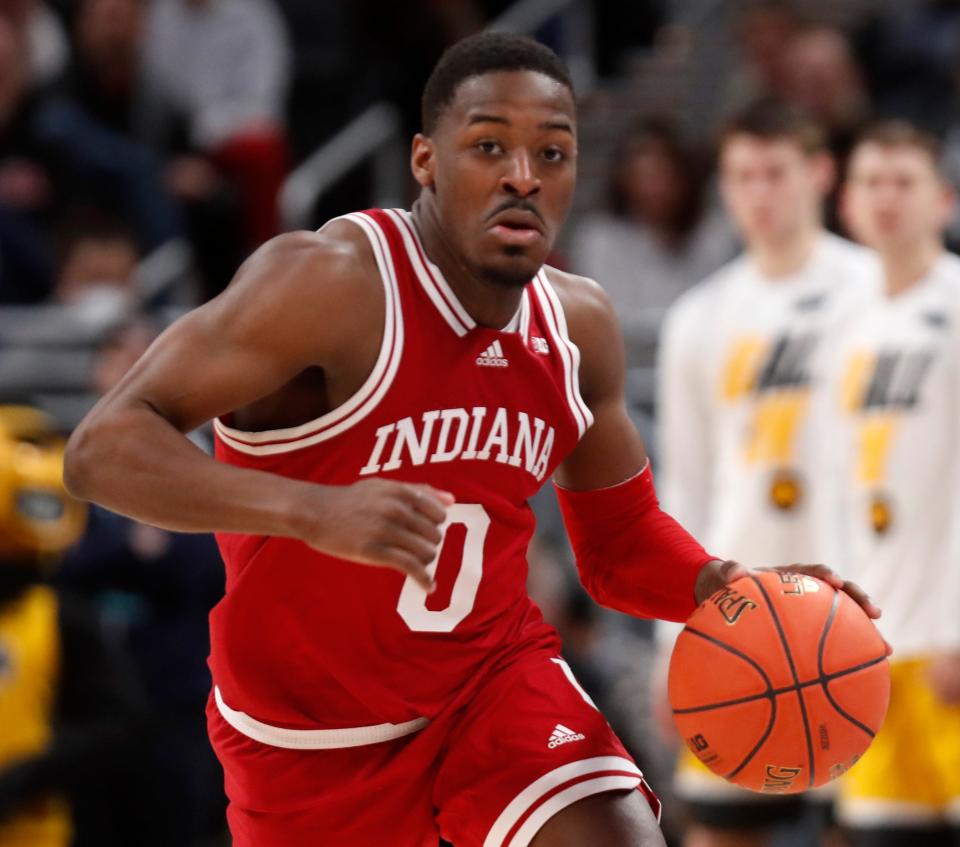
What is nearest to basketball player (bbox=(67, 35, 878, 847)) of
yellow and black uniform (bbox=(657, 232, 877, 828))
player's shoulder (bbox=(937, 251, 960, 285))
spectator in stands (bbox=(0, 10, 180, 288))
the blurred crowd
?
the blurred crowd

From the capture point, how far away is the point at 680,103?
11883 mm

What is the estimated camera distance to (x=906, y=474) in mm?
5918

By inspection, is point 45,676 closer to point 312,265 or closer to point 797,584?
point 312,265

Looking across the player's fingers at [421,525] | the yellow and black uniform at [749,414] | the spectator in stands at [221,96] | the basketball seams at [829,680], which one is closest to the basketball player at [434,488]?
the basketball seams at [829,680]

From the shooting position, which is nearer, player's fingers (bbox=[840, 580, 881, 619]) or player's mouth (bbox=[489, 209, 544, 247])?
player's mouth (bbox=[489, 209, 544, 247])

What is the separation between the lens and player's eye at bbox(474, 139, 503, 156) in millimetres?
3650

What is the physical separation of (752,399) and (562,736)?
2.89 m

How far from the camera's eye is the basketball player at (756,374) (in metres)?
6.32

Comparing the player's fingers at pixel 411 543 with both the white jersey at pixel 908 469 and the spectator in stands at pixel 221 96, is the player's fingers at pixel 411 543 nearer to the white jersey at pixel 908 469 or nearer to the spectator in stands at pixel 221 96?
the white jersey at pixel 908 469

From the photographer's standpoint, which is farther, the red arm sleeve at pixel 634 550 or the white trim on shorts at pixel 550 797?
the red arm sleeve at pixel 634 550

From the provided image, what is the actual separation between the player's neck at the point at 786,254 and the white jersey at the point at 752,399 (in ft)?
0.09

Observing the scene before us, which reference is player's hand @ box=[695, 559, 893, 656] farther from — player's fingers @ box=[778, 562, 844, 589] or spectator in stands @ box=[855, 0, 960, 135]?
spectator in stands @ box=[855, 0, 960, 135]

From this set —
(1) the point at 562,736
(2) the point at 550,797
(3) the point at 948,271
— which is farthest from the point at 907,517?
(2) the point at 550,797

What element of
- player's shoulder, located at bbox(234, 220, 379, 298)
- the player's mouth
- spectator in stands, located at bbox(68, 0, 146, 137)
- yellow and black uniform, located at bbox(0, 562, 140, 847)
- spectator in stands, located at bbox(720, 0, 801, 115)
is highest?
spectator in stands, located at bbox(720, 0, 801, 115)
